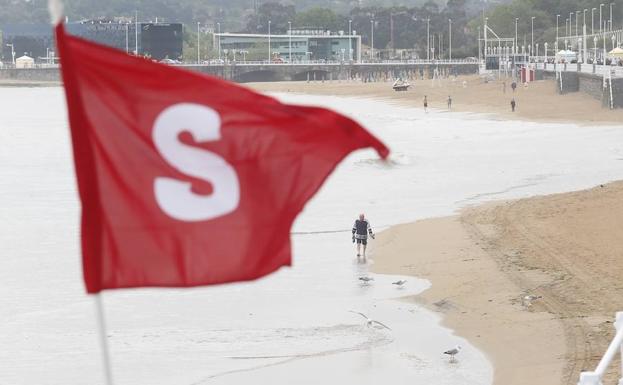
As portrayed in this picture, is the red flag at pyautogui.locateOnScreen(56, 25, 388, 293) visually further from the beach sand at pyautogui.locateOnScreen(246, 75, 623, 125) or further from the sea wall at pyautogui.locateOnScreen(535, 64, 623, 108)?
the sea wall at pyautogui.locateOnScreen(535, 64, 623, 108)

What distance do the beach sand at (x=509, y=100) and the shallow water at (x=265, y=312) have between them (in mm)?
25165

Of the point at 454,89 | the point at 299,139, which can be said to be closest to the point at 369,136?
the point at 299,139

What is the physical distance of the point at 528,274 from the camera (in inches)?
853

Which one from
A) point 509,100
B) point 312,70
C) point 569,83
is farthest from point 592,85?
point 312,70

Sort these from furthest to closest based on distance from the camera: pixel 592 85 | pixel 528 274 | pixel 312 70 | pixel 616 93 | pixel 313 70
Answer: pixel 313 70
pixel 312 70
pixel 592 85
pixel 616 93
pixel 528 274

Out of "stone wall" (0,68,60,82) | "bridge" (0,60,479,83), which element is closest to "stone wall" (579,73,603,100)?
"bridge" (0,60,479,83)

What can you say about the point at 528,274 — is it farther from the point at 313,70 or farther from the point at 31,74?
the point at 31,74

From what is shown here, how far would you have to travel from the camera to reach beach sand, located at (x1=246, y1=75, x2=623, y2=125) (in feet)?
219

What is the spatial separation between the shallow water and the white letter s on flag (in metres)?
9.92

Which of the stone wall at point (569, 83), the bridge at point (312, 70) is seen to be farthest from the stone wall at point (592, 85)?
the bridge at point (312, 70)

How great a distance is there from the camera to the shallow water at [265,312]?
16.7 m

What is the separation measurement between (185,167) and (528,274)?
16140mm

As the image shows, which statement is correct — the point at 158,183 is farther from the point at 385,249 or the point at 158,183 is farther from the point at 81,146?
the point at 385,249

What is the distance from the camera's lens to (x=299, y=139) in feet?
20.5
